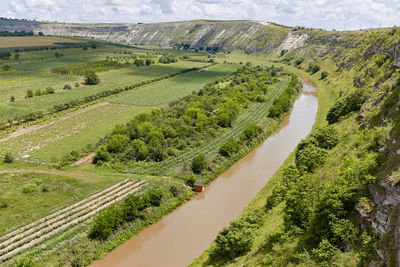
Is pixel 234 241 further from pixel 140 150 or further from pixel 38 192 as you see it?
pixel 38 192

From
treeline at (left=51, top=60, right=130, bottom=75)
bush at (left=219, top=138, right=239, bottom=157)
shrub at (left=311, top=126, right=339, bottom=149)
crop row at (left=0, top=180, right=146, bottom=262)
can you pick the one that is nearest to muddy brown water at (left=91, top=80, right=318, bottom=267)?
bush at (left=219, top=138, right=239, bottom=157)

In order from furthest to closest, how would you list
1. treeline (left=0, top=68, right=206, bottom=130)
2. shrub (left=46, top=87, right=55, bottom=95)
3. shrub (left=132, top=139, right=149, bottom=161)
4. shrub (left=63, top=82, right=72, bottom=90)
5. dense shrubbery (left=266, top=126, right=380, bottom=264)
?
shrub (left=63, top=82, right=72, bottom=90) < shrub (left=46, top=87, right=55, bottom=95) < treeline (left=0, top=68, right=206, bottom=130) < shrub (left=132, top=139, right=149, bottom=161) < dense shrubbery (left=266, top=126, right=380, bottom=264)

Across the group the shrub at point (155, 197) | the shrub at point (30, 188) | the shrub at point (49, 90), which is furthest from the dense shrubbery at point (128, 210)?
the shrub at point (49, 90)

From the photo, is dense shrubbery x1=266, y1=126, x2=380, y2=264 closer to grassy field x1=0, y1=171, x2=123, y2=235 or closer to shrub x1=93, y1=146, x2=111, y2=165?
grassy field x1=0, y1=171, x2=123, y2=235

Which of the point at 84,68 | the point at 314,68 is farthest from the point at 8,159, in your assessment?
the point at 314,68

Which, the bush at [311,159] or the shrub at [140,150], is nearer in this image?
the bush at [311,159]

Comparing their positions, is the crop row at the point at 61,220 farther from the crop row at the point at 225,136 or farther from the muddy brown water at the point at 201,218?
the muddy brown water at the point at 201,218
